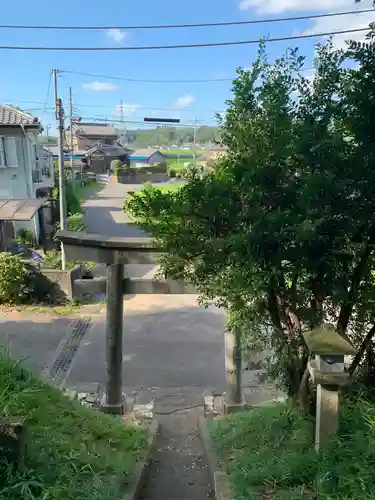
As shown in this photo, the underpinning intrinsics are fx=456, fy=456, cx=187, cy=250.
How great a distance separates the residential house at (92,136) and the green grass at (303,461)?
62.3 meters

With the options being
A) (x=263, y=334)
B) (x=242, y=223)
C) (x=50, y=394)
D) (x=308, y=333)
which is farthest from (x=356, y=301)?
(x=50, y=394)

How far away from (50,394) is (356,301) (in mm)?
3060

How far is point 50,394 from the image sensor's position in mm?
4559

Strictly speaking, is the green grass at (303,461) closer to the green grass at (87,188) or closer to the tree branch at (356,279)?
the tree branch at (356,279)

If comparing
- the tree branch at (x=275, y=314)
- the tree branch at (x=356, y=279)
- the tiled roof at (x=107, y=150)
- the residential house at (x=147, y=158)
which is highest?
the tiled roof at (x=107, y=150)

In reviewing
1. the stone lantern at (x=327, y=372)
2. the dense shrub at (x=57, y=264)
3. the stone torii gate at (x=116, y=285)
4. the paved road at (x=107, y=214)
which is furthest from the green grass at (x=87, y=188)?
the stone lantern at (x=327, y=372)

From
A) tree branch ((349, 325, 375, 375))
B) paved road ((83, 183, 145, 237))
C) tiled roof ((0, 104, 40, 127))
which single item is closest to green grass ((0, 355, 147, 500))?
tree branch ((349, 325, 375, 375))

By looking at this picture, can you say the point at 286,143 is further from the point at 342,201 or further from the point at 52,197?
the point at 52,197

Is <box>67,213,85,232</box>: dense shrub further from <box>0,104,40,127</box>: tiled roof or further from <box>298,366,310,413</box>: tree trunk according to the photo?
<box>298,366,310,413</box>: tree trunk

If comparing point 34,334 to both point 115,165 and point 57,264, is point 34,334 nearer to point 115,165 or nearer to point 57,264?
point 57,264

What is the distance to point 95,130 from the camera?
6956 centimetres

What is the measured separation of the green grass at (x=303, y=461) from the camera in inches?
107

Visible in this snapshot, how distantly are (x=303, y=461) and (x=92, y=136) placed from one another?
68111 millimetres

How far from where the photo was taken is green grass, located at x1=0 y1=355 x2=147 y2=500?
276cm
